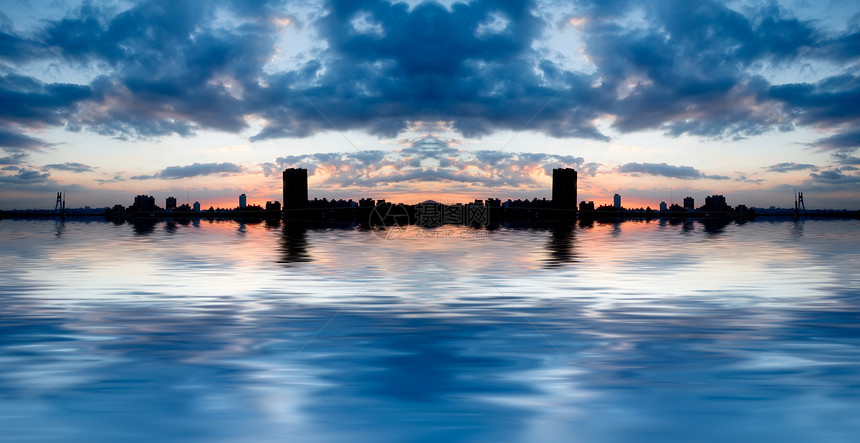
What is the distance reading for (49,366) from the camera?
41.0 ft

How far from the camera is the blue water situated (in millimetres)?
9227

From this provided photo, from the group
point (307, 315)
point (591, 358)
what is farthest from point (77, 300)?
point (591, 358)

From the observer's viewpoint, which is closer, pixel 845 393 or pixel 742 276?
pixel 845 393

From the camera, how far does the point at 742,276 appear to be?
29359 mm

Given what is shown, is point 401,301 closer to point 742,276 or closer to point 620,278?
point 620,278

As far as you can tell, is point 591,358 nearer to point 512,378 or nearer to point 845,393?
point 512,378

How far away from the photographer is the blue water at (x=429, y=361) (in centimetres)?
923

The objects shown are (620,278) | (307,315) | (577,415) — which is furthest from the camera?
(620,278)

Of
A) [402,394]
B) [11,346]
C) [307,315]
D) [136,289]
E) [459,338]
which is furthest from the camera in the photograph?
[136,289]

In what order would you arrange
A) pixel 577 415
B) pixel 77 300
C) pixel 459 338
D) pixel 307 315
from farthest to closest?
1. pixel 77 300
2. pixel 307 315
3. pixel 459 338
4. pixel 577 415

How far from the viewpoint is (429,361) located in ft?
42.3

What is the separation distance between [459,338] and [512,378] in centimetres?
383

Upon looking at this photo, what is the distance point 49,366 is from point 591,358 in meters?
11.5

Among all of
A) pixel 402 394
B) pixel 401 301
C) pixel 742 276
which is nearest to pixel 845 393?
pixel 402 394
